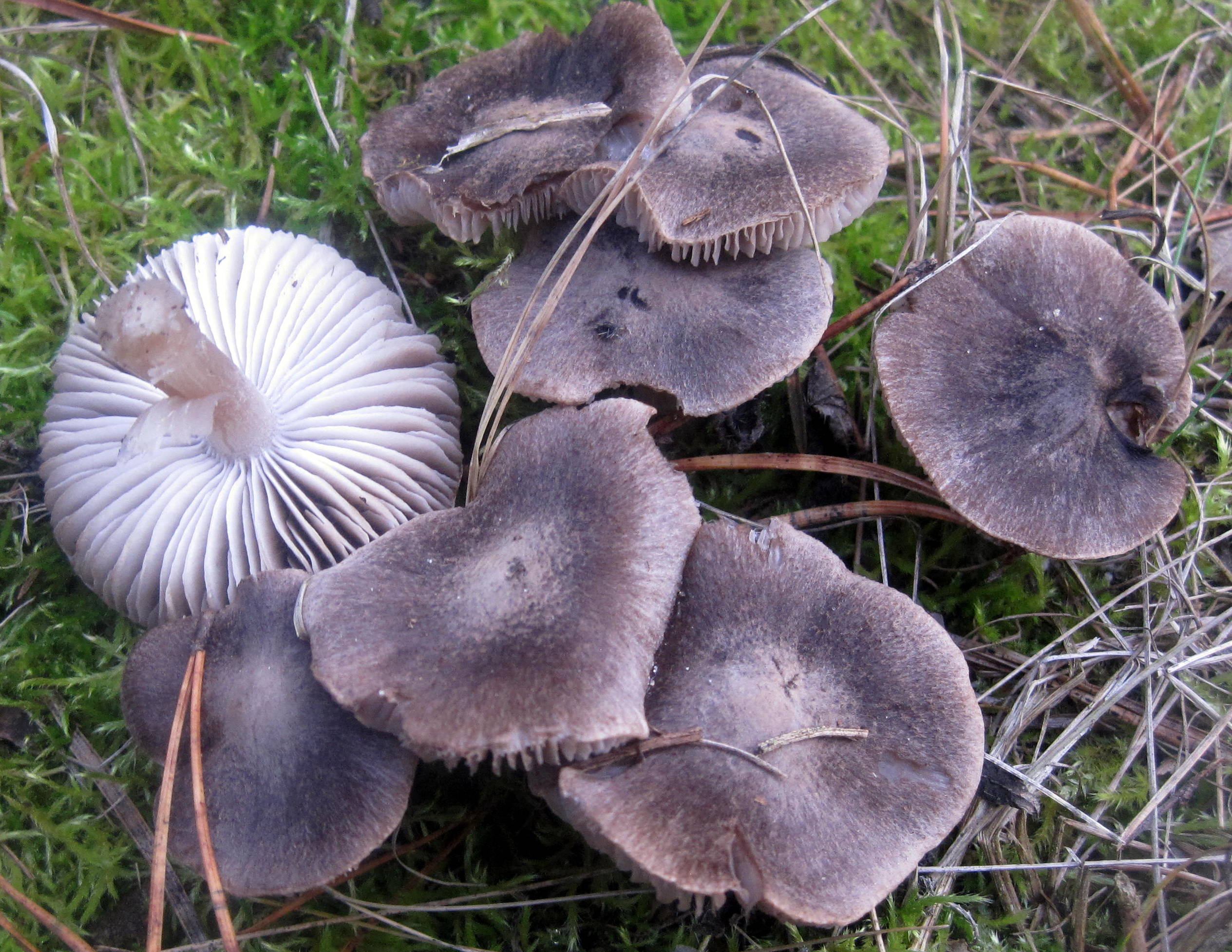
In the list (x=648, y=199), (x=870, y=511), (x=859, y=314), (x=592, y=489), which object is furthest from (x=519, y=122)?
(x=870, y=511)

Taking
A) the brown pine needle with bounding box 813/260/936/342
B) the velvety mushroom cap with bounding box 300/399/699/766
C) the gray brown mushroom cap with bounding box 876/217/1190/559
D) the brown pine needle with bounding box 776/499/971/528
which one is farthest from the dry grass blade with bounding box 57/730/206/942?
the brown pine needle with bounding box 813/260/936/342

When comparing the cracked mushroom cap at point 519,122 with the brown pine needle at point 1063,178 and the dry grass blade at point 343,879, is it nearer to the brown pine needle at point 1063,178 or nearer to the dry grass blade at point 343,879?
the brown pine needle at point 1063,178

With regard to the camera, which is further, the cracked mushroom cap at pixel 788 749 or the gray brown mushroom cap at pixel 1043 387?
the gray brown mushroom cap at pixel 1043 387

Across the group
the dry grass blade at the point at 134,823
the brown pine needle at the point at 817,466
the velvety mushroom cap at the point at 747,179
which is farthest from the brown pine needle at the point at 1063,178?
the dry grass blade at the point at 134,823

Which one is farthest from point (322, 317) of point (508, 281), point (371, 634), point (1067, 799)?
point (1067, 799)

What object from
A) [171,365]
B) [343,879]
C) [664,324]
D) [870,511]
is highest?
[171,365]

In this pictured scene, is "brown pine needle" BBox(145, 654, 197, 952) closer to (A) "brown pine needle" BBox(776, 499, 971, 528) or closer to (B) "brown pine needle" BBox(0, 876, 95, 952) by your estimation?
(B) "brown pine needle" BBox(0, 876, 95, 952)

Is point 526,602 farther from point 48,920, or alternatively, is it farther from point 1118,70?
point 1118,70
